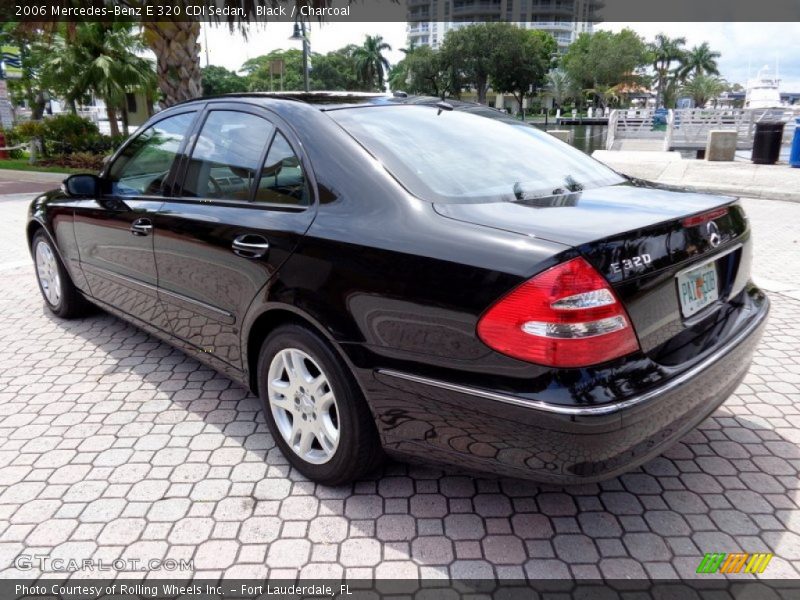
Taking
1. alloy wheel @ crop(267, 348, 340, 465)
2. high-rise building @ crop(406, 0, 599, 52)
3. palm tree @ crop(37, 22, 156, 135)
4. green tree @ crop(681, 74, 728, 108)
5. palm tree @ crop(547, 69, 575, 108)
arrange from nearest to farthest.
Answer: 1. alloy wheel @ crop(267, 348, 340, 465)
2. palm tree @ crop(37, 22, 156, 135)
3. green tree @ crop(681, 74, 728, 108)
4. palm tree @ crop(547, 69, 575, 108)
5. high-rise building @ crop(406, 0, 599, 52)

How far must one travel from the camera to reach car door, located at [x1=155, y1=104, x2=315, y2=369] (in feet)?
8.66

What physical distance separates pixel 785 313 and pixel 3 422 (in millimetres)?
5624

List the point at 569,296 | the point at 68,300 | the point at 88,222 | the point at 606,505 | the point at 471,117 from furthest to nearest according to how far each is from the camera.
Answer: the point at 68,300
the point at 88,222
the point at 471,117
the point at 606,505
the point at 569,296

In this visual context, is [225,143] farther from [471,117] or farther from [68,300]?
[68,300]

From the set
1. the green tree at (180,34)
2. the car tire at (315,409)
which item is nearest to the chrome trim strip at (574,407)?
the car tire at (315,409)

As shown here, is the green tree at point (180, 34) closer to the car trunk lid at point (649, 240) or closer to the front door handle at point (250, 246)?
the front door handle at point (250, 246)

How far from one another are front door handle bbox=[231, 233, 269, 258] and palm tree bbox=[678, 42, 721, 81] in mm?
112208

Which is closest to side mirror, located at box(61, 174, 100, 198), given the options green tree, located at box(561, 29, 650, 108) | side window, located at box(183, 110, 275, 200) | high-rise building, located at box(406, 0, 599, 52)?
side window, located at box(183, 110, 275, 200)

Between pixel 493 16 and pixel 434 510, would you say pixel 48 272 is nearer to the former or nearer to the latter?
pixel 434 510

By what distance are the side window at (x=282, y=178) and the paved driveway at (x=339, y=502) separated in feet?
4.10

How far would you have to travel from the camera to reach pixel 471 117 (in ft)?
10.4

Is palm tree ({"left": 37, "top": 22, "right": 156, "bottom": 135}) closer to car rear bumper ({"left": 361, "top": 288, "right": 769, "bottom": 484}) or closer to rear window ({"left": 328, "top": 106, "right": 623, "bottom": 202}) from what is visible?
rear window ({"left": 328, "top": 106, "right": 623, "bottom": 202})

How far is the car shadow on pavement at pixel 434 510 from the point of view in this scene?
225 centimetres

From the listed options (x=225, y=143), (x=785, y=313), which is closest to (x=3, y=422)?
(x=225, y=143)
